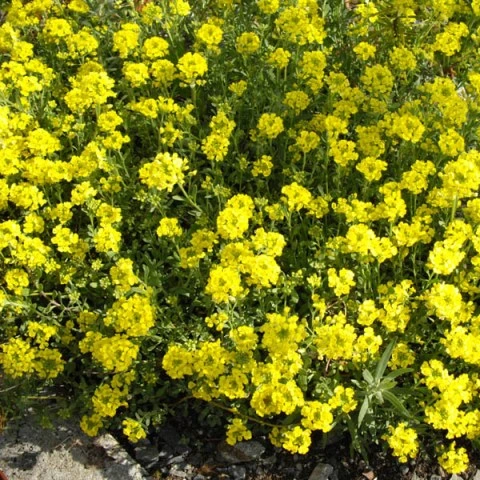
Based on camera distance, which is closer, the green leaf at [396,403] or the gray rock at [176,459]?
the green leaf at [396,403]

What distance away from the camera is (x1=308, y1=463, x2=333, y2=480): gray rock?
3.52m

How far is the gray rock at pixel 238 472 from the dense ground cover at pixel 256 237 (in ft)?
0.67

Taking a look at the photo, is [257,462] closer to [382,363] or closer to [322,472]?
[322,472]

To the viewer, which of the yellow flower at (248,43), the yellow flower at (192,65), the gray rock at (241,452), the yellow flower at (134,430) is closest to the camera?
the yellow flower at (134,430)

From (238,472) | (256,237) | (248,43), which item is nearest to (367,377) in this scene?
(256,237)

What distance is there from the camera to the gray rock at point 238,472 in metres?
3.58

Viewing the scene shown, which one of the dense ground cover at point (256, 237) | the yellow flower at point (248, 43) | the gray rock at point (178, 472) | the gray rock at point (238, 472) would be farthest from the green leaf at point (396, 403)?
the yellow flower at point (248, 43)

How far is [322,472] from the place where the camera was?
3529 mm

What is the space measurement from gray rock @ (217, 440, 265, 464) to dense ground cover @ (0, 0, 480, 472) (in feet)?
0.29

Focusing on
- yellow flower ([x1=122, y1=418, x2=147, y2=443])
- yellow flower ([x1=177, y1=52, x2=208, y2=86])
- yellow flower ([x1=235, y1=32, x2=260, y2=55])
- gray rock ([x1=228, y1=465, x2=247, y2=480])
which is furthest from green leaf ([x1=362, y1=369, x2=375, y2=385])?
yellow flower ([x1=235, y1=32, x2=260, y2=55])

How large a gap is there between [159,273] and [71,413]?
878 mm

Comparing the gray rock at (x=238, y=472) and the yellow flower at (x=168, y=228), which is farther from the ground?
the yellow flower at (x=168, y=228)

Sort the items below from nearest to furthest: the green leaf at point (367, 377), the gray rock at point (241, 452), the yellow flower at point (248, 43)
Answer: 1. the green leaf at point (367, 377)
2. the gray rock at point (241, 452)
3. the yellow flower at point (248, 43)

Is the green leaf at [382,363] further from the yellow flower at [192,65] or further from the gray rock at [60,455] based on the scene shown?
the yellow flower at [192,65]
